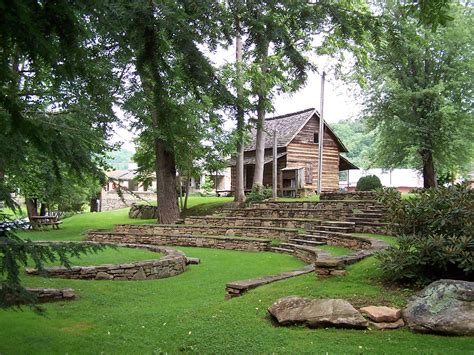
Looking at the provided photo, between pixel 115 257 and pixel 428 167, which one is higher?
pixel 428 167

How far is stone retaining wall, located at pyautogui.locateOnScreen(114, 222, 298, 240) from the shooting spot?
14.7 meters

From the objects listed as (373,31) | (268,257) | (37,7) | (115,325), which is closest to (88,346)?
(115,325)

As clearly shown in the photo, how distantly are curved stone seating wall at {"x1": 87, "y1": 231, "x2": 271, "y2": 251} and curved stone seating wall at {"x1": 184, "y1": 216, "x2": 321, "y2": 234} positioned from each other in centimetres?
234

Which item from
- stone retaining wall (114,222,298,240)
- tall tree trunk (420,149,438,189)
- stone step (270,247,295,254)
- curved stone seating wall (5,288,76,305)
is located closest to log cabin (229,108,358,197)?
tall tree trunk (420,149,438,189)

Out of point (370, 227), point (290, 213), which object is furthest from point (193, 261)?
point (290, 213)

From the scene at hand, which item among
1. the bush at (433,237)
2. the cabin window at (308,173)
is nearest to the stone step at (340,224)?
the bush at (433,237)

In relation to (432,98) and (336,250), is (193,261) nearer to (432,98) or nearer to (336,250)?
(336,250)

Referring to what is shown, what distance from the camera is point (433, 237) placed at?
5836mm

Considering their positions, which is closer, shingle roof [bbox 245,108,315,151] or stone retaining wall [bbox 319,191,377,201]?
stone retaining wall [bbox 319,191,377,201]

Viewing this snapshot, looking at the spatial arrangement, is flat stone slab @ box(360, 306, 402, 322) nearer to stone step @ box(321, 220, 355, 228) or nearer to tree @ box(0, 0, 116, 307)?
tree @ box(0, 0, 116, 307)

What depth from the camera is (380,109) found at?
2658 cm

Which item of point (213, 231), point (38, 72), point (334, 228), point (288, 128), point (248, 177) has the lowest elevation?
Result: point (213, 231)

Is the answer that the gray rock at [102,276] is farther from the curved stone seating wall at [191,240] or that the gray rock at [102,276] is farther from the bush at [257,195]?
the bush at [257,195]

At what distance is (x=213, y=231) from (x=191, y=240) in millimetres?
1651
